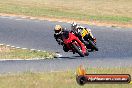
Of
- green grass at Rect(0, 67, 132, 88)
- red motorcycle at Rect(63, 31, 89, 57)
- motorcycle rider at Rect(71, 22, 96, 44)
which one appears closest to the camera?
green grass at Rect(0, 67, 132, 88)

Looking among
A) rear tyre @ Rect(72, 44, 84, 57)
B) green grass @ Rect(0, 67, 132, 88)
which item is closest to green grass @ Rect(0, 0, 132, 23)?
rear tyre @ Rect(72, 44, 84, 57)

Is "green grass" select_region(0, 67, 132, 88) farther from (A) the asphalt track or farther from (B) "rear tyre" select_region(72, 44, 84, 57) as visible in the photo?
(B) "rear tyre" select_region(72, 44, 84, 57)

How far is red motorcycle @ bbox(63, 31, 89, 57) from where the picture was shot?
2086cm

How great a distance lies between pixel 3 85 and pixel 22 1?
33.9 metres

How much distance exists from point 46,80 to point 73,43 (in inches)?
219

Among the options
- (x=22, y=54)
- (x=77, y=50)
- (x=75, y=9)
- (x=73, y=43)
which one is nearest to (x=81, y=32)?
(x=77, y=50)

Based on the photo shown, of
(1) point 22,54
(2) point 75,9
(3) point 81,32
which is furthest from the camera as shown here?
(2) point 75,9

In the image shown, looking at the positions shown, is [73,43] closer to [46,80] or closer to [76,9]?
[46,80]

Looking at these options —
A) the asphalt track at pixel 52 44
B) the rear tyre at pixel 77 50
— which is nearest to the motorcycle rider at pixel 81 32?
the rear tyre at pixel 77 50

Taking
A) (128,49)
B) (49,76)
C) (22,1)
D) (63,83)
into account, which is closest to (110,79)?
(63,83)

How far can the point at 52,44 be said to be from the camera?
90.4 feet

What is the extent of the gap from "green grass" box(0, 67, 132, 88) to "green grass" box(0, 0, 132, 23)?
19703 millimetres

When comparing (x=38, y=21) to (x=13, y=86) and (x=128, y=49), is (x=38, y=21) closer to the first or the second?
(x=128, y=49)

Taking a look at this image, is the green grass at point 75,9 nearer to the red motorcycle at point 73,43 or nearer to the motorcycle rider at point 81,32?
the motorcycle rider at point 81,32
